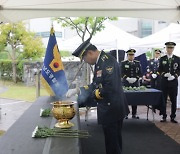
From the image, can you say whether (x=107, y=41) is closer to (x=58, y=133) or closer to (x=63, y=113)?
(x=63, y=113)

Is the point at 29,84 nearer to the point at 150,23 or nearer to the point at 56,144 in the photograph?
the point at 56,144

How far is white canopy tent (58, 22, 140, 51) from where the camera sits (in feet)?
25.0

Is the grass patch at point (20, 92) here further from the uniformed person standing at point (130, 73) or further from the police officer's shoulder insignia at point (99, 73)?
the police officer's shoulder insignia at point (99, 73)

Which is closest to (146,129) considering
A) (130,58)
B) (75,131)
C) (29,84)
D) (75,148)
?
(130,58)

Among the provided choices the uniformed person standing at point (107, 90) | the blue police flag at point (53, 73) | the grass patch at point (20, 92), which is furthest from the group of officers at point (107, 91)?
the grass patch at point (20, 92)

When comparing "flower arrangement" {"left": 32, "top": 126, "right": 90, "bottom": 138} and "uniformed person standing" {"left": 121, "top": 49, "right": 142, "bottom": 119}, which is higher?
"uniformed person standing" {"left": 121, "top": 49, "right": 142, "bottom": 119}

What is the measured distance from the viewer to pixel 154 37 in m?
7.82

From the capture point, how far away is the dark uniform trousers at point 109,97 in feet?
8.14

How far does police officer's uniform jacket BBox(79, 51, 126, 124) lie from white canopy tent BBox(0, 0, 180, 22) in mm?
1751

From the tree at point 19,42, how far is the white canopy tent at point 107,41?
4.75 m

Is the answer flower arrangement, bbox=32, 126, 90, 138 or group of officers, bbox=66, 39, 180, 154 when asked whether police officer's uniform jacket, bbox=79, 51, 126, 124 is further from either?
flower arrangement, bbox=32, 126, 90, 138

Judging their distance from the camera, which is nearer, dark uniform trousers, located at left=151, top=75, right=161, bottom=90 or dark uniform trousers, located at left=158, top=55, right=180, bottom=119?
dark uniform trousers, located at left=158, top=55, right=180, bottom=119

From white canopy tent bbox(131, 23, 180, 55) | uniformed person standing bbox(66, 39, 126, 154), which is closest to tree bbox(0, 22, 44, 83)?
white canopy tent bbox(131, 23, 180, 55)
